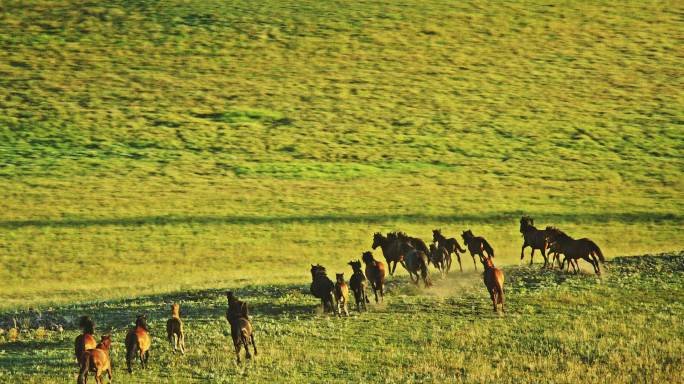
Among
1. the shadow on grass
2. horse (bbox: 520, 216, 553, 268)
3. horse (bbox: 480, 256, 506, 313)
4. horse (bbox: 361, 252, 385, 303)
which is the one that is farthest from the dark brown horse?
the shadow on grass

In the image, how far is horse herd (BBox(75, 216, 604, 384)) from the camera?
18.3 metres

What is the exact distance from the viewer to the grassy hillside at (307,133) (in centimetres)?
4578

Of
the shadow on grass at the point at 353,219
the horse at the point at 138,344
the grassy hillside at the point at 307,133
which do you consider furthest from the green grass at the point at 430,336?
the shadow on grass at the point at 353,219

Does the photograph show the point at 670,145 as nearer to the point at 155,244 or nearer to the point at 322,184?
the point at 322,184

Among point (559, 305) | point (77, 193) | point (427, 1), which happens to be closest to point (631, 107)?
point (427, 1)

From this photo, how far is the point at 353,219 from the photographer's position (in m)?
50.1

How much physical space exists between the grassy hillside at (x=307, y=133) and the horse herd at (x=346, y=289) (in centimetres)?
787

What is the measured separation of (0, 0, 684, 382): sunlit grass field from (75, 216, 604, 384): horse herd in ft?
2.70

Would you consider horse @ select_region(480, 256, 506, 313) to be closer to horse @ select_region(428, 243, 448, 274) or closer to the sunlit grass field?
the sunlit grass field

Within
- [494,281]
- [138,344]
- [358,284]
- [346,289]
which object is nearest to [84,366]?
[138,344]

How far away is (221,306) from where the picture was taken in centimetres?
2639

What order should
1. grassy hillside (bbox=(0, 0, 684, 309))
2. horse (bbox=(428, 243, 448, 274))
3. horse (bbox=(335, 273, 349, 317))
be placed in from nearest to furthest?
horse (bbox=(335, 273, 349, 317)) < horse (bbox=(428, 243, 448, 274)) < grassy hillside (bbox=(0, 0, 684, 309))

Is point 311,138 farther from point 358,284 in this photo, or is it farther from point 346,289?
point 346,289

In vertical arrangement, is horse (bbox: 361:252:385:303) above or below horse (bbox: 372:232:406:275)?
below
